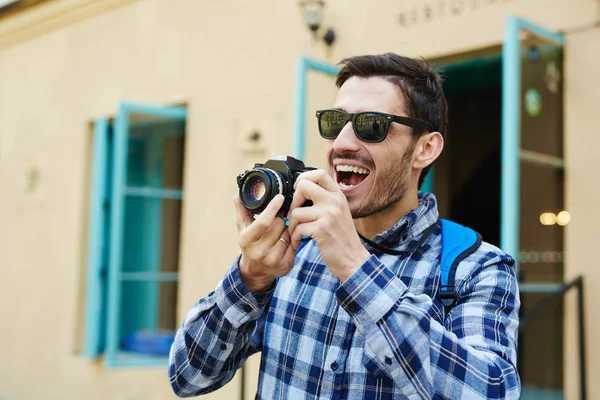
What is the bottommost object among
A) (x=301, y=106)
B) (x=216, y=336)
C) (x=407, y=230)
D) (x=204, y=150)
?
(x=216, y=336)

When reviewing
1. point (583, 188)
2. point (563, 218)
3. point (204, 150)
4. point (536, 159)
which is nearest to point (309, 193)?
point (536, 159)

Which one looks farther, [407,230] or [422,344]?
[407,230]

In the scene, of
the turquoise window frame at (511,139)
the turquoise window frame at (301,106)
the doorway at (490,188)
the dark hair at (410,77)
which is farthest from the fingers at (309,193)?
the turquoise window frame at (301,106)

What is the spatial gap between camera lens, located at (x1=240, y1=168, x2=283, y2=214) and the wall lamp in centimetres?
290

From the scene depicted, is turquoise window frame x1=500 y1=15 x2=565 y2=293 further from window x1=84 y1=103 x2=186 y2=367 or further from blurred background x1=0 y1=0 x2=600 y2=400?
window x1=84 y1=103 x2=186 y2=367

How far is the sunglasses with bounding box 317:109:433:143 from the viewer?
1.49 m

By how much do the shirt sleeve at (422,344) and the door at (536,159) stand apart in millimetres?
1643

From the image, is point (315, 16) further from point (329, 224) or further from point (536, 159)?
point (329, 224)

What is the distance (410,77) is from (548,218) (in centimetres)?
227

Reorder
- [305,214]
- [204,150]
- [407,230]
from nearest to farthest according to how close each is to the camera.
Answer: [305,214] < [407,230] < [204,150]

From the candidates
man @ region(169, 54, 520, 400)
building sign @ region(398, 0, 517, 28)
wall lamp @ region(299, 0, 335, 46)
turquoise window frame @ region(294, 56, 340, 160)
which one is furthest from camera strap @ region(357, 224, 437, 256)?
wall lamp @ region(299, 0, 335, 46)

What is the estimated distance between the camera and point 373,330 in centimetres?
120

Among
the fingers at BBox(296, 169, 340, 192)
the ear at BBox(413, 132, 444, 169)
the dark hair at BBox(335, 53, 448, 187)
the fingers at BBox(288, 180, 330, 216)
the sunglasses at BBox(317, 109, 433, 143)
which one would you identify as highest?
the dark hair at BBox(335, 53, 448, 187)

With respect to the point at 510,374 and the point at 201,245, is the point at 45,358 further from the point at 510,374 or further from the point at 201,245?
the point at 510,374
